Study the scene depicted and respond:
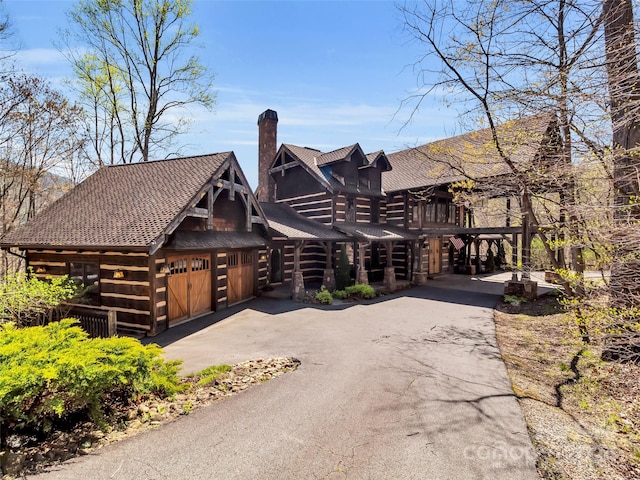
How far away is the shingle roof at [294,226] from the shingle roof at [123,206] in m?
4.27

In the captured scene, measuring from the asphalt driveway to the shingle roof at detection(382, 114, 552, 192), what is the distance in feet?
17.6

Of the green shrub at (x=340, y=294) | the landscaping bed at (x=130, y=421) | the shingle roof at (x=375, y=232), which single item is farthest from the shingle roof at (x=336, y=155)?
the landscaping bed at (x=130, y=421)

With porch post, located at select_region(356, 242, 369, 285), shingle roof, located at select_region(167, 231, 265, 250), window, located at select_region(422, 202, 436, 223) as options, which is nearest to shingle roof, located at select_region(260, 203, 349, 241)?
shingle roof, located at select_region(167, 231, 265, 250)

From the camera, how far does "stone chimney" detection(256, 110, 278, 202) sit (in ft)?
71.9

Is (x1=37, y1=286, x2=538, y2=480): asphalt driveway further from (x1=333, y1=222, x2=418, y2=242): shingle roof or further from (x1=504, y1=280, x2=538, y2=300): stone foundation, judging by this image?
(x1=333, y1=222, x2=418, y2=242): shingle roof

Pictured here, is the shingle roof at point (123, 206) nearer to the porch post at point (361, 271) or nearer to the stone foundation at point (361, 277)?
the porch post at point (361, 271)

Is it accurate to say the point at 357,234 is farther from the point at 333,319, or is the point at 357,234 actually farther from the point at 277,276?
the point at 333,319

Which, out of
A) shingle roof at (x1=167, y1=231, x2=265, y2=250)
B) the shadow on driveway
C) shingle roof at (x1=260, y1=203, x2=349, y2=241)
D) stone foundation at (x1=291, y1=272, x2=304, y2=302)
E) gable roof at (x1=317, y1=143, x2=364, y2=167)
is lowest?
the shadow on driveway

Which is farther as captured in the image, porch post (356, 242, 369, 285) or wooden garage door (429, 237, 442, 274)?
wooden garage door (429, 237, 442, 274)

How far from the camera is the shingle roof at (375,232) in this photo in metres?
16.7

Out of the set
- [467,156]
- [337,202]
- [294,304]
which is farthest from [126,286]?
[467,156]

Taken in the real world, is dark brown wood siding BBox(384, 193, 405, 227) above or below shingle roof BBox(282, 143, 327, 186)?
below

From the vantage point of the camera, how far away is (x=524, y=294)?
574 inches

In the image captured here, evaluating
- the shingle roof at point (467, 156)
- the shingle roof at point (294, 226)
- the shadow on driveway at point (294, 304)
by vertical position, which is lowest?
the shadow on driveway at point (294, 304)
